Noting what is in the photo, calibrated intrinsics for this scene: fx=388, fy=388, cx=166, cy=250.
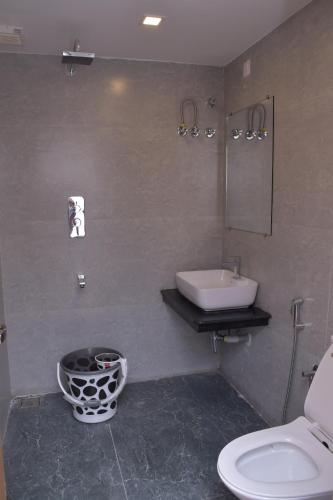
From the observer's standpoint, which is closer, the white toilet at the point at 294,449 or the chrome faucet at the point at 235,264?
the white toilet at the point at 294,449

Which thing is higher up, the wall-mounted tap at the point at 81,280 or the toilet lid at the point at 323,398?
the wall-mounted tap at the point at 81,280

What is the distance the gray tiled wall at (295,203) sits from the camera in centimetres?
190

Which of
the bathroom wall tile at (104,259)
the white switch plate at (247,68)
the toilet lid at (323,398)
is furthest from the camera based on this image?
the bathroom wall tile at (104,259)

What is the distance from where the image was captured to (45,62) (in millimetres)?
2598

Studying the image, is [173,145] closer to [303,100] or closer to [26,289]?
[303,100]

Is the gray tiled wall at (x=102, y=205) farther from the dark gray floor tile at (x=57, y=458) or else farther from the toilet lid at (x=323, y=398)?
A: the toilet lid at (x=323, y=398)

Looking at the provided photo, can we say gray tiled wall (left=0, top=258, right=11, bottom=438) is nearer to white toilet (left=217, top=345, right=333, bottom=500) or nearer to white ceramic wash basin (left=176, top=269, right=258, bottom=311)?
white ceramic wash basin (left=176, top=269, right=258, bottom=311)

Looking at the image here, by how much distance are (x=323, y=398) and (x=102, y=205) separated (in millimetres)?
1879

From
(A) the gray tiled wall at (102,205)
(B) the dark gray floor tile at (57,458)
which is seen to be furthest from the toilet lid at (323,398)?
(A) the gray tiled wall at (102,205)

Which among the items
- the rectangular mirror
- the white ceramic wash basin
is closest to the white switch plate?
the rectangular mirror

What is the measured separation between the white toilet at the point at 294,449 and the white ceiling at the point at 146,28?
5.75 feet

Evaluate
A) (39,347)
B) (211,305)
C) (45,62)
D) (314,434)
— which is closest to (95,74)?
(45,62)

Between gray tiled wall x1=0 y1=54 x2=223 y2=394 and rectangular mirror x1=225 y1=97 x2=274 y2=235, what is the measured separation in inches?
6.4

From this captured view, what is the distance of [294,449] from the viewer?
5.48 feet
